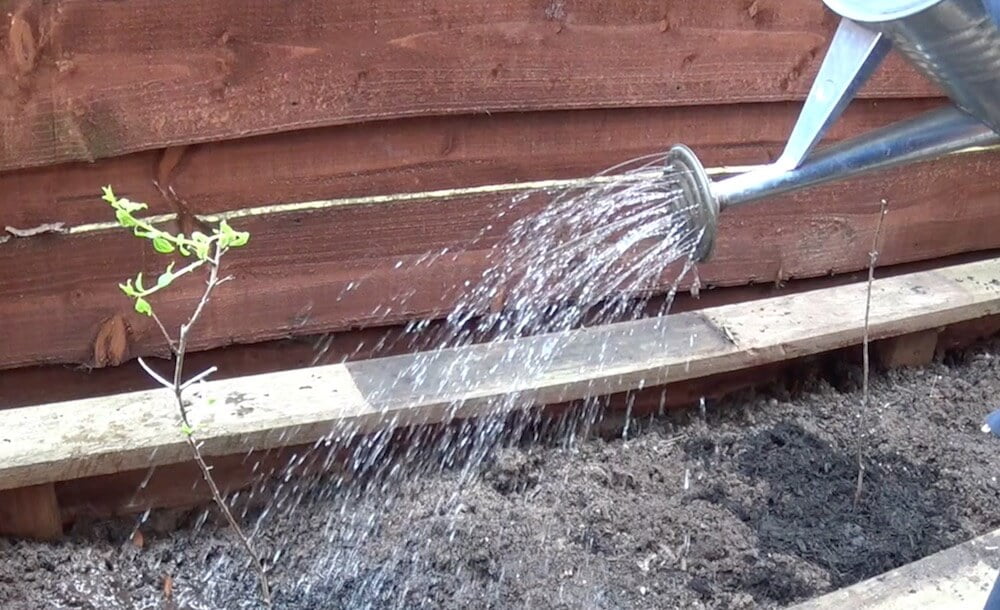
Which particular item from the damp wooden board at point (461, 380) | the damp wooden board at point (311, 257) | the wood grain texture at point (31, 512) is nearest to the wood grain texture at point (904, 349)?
the damp wooden board at point (461, 380)

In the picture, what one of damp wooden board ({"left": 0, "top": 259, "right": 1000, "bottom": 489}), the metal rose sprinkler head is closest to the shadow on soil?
damp wooden board ({"left": 0, "top": 259, "right": 1000, "bottom": 489})

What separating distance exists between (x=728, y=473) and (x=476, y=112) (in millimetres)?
793

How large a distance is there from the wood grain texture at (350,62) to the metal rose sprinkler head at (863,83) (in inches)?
31.1

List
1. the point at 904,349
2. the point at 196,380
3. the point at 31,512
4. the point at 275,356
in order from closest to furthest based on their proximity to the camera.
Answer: the point at 196,380, the point at 31,512, the point at 275,356, the point at 904,349

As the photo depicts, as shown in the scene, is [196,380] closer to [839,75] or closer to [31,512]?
[31,512]

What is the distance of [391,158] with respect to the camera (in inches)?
65.9

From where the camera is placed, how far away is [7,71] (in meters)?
1.35

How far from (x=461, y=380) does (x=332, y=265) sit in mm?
319

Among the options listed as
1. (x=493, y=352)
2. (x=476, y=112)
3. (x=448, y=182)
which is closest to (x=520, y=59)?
(x=476, y=112)

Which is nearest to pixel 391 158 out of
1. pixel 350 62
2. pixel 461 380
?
pixel 350 62

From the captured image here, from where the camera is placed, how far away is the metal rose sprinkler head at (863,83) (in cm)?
68

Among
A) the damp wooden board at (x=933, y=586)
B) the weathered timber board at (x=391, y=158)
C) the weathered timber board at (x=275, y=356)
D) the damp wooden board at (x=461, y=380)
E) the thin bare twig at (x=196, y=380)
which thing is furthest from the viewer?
the weathered timber board at (x=275, y=356)

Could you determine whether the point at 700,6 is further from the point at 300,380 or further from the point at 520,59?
the point at 300,380

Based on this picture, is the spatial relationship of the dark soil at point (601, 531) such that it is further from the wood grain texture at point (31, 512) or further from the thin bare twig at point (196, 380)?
the thin bare twig at point (196, 380)
